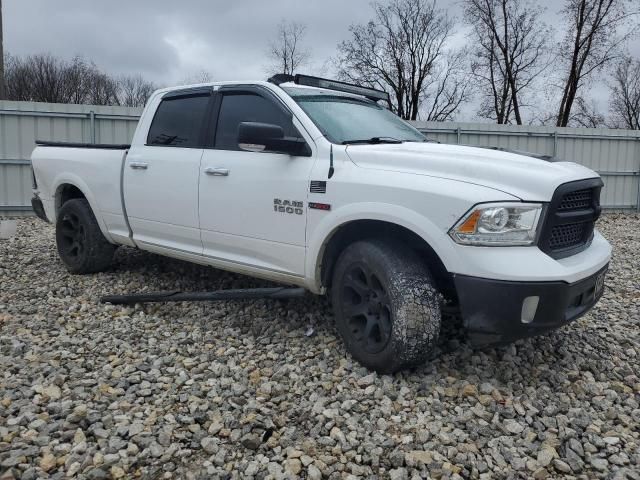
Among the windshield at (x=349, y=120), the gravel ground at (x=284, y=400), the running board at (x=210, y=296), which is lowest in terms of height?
the gravel ground at (x=284, y=400)

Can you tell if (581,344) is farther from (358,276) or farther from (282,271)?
(282,271)

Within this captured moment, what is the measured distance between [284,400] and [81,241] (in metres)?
3.38

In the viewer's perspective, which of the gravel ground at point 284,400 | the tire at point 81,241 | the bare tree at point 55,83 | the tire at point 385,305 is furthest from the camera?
the bare tree at point 55,83

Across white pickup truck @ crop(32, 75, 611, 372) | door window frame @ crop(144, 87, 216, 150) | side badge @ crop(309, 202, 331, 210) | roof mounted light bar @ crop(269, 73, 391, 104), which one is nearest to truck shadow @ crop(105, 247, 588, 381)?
white pickup truck @ crop(32, 75, 611, 372)

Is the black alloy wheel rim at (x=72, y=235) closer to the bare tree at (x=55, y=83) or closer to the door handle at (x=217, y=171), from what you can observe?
the door handle at (x=217, y=171)

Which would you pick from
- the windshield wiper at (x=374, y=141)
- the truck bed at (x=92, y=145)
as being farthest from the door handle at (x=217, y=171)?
the truck bed at (x=92, y=145)

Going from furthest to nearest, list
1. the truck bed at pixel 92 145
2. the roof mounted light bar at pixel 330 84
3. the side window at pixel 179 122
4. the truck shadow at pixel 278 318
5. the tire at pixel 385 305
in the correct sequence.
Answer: the truck bed at pixel 92 145 → the side window at pixel 179 122 → the roof mounted light bar at pixel 330 84 → the truck shadow at pixel 278 318 → the tire at pixel 385 305

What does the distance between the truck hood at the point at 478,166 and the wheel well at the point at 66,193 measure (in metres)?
3.56

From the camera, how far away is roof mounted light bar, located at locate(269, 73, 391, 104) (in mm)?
4250

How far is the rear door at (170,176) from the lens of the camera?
14.3 ft

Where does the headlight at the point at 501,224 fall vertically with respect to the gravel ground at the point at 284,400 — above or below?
above

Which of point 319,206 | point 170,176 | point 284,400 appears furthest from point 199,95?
point 284,400

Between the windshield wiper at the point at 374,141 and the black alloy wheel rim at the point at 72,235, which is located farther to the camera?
the black alloy wheel rim at the point at 72,235

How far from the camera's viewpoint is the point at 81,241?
5562 mm
